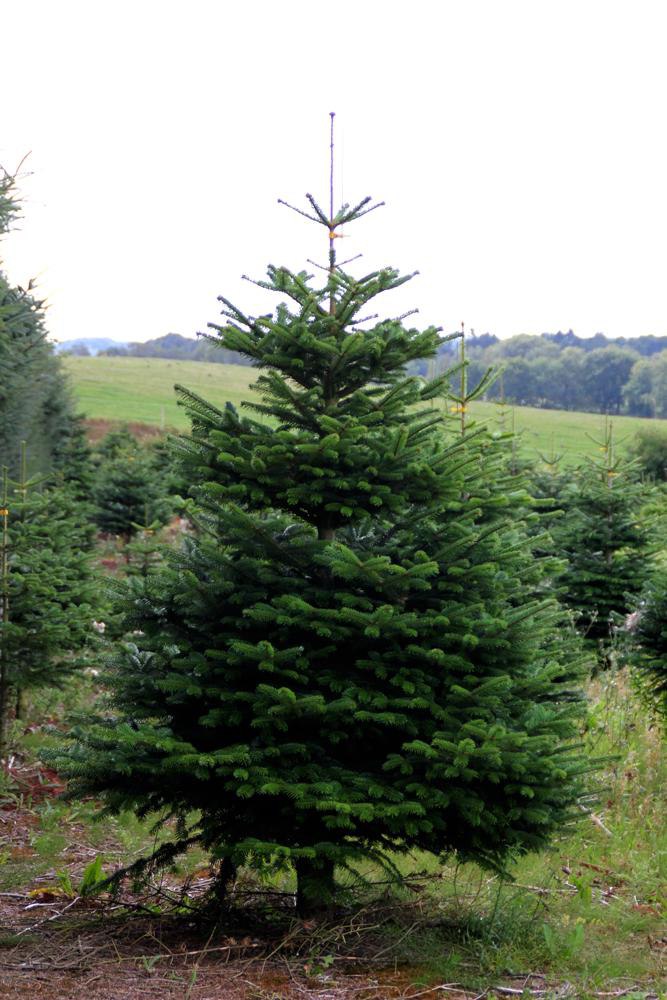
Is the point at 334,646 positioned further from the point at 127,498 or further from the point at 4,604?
the point at 127,498

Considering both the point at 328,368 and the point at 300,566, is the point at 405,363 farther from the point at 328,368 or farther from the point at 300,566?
the point at 300,566

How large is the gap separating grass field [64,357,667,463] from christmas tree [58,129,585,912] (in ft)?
129

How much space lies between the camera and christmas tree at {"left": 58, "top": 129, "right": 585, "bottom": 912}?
445 centimetres

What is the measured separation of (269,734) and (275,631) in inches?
20.3

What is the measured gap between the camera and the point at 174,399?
6638 cm

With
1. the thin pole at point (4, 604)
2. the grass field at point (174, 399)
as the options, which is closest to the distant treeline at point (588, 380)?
the grass field at point (174, 399)

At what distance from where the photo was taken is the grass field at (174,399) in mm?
52719

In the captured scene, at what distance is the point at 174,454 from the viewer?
514cm

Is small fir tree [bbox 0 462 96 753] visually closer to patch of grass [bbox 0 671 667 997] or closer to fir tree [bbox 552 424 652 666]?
patch of grass [bbox 0 671 667 997]

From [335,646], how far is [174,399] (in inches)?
2482

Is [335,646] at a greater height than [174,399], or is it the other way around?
[335,646]

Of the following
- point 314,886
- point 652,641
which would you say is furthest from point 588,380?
point 314,886

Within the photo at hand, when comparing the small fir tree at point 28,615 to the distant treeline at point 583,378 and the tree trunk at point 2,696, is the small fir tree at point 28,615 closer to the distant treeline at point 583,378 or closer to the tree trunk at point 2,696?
the tree trunk at point 2,696

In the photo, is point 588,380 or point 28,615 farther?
point 588,380
